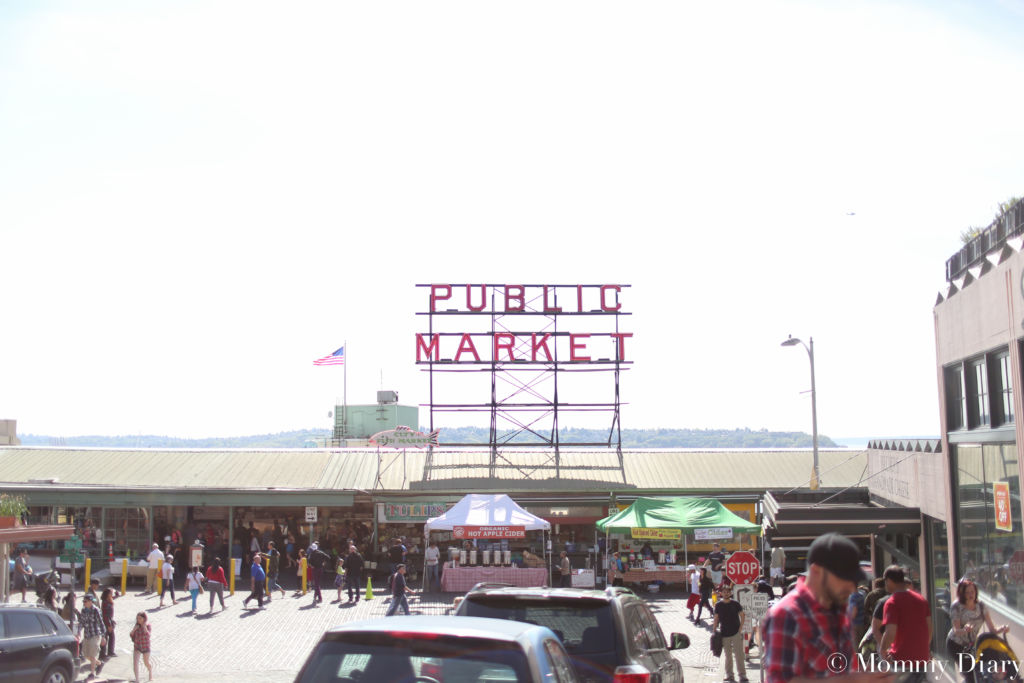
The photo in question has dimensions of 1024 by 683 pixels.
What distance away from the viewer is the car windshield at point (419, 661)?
18.0 feet

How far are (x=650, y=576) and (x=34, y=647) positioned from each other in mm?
18839

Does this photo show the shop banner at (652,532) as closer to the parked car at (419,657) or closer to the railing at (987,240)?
the railing at (987,240)

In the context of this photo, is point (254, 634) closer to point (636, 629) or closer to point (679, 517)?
point (679, 517)

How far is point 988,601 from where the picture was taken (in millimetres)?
13664

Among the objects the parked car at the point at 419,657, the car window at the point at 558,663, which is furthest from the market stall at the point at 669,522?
the parked car at the point at 419,657

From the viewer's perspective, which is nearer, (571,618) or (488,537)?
(571,618)

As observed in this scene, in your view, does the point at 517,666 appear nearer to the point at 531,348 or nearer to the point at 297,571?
the point at 297,571

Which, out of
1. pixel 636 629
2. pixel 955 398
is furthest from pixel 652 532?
pixel 636 629

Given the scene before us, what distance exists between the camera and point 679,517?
25.5 m

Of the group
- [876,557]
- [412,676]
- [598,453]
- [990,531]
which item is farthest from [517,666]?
[598,453]

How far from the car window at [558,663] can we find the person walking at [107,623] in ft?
42.9

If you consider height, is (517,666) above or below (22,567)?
above

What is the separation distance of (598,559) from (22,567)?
17.2 metres

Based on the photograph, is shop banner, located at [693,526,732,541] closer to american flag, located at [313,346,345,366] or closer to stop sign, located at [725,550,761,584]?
stop sign, located at [725,550,761,584]
